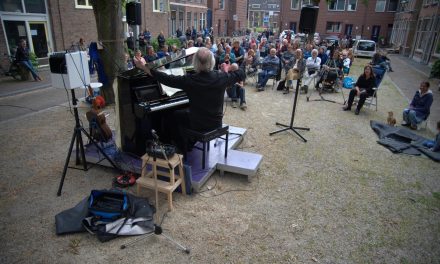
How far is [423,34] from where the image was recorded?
20.3 m

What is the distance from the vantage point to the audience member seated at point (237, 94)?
7672 mm

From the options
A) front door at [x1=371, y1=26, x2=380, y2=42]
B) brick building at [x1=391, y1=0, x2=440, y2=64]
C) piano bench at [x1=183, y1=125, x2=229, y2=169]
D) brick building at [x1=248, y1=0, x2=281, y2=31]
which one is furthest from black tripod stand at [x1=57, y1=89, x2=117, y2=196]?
brick building at [x1=248, y1=0, x2=281, y2=31]

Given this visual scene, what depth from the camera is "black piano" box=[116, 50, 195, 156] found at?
4.00m

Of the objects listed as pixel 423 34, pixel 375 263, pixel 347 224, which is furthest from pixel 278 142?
pixel 423 34

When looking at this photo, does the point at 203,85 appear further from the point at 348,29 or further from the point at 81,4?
the point at 348,29

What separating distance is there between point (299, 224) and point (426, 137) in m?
4.49

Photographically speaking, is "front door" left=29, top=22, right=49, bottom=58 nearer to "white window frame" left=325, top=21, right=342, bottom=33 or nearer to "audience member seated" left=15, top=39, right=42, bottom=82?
"audience member seated" left=15, top=39, right=42, bottom=82

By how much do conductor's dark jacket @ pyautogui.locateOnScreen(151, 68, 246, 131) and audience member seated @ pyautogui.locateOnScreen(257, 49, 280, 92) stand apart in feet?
19.4

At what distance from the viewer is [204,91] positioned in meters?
3.62

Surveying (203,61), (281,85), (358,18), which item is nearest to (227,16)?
(358,18)

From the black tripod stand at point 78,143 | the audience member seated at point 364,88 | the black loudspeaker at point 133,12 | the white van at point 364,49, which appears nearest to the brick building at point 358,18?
the white van at point 364,49

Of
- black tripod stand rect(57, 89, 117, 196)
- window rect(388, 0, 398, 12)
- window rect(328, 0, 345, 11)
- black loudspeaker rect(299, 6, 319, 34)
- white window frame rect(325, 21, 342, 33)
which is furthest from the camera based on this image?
white window frame rect(325, 21, 342, 33)

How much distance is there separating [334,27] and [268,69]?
29107 mm

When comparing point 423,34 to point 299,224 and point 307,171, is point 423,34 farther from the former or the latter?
point 299,224
